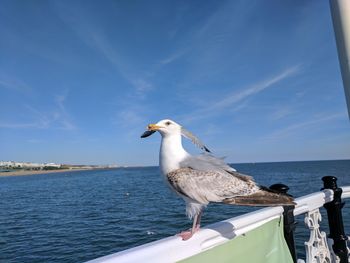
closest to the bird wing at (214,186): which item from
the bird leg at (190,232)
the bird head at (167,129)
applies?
the bird leg at (190,232)

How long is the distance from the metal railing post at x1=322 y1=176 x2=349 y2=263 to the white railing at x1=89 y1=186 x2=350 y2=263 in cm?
7

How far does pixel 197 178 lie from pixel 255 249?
0.68m

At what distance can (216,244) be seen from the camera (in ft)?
6.62

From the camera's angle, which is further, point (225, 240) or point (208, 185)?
point (208, 185)

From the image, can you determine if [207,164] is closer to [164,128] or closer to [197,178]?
[197,178]

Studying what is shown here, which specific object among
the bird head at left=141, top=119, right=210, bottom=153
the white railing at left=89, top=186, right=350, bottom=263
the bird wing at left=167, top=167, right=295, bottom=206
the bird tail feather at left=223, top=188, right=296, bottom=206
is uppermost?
the bird head at left=141, top=119, right=210, bottom=153

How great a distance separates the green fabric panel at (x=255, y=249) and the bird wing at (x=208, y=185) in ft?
1.09

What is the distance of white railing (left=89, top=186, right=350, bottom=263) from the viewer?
62.7 inches

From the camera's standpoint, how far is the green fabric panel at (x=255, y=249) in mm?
1994

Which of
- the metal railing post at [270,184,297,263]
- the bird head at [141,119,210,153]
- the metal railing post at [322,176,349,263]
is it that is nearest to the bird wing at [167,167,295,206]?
the bird head at [141,119,210,153]

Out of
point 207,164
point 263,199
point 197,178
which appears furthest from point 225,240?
point 207,164

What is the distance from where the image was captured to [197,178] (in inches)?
94.3

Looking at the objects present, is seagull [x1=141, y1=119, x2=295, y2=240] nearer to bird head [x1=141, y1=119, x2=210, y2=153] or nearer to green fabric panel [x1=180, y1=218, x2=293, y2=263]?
bird head [x1=141, y1=119, x2=210, y2=153]

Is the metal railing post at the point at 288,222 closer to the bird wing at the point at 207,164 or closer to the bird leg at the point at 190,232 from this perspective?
the bird wing at the point at 207,164
